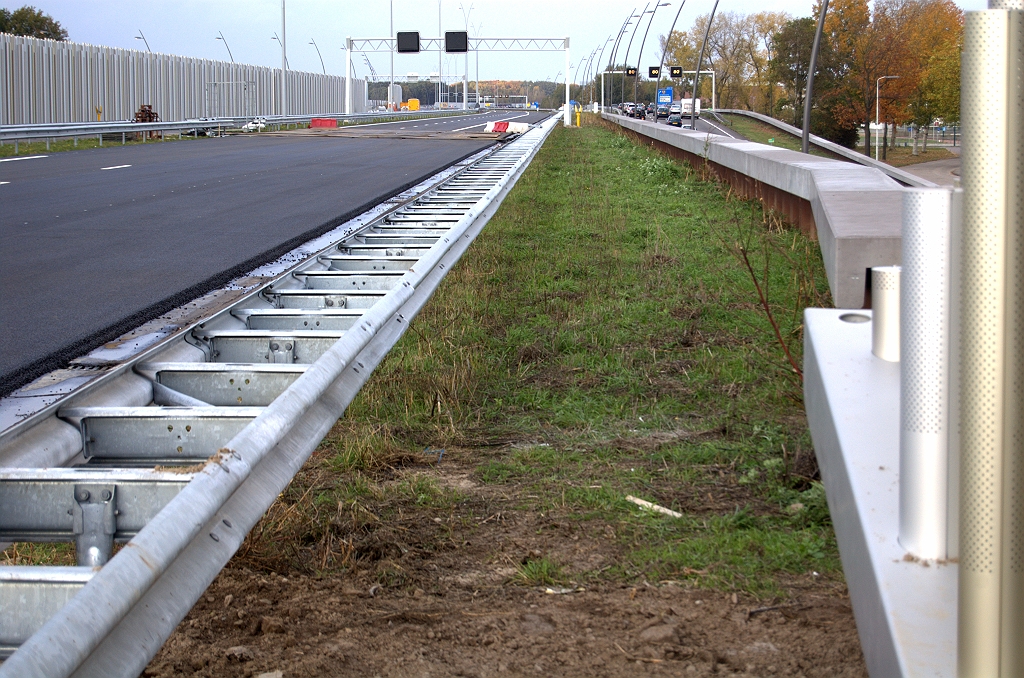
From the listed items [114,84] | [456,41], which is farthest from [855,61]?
[114,84]

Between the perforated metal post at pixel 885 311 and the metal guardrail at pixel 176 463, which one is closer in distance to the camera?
the metal guardrail at pixel 176 463

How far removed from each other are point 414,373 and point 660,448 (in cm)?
164

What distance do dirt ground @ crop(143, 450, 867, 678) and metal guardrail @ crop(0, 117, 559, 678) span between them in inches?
15.9

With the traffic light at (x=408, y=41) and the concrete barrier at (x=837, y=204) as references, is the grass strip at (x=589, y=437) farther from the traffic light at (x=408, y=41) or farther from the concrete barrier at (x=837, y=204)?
the traffic light at (x=408, y=41)

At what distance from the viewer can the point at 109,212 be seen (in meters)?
13.3

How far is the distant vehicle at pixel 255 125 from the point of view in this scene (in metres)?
50.6

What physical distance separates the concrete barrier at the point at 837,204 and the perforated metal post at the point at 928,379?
1.98 meters

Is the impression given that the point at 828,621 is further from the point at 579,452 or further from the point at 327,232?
the point at 327,232

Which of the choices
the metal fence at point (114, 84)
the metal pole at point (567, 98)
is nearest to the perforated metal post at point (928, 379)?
the metal fence at point (114, 84)

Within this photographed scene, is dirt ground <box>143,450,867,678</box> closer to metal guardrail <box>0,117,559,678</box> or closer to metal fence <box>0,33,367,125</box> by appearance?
metal guardrail <box>0,117,559,678</box>

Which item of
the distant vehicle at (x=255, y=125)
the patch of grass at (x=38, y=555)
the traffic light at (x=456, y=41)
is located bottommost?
the patch of grass at (x=38, y=555)

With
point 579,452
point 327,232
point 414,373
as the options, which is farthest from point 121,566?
point 327,232

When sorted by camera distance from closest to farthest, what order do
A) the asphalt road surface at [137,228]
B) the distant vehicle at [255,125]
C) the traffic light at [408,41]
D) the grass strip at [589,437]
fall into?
1. the grass strip at [589,437]
2. the asphalt road surface at [137,228]
3. the distant vehicle at [255,125]
4. the traffic light at [408,41]

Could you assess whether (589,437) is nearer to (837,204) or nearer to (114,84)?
(837,204)
